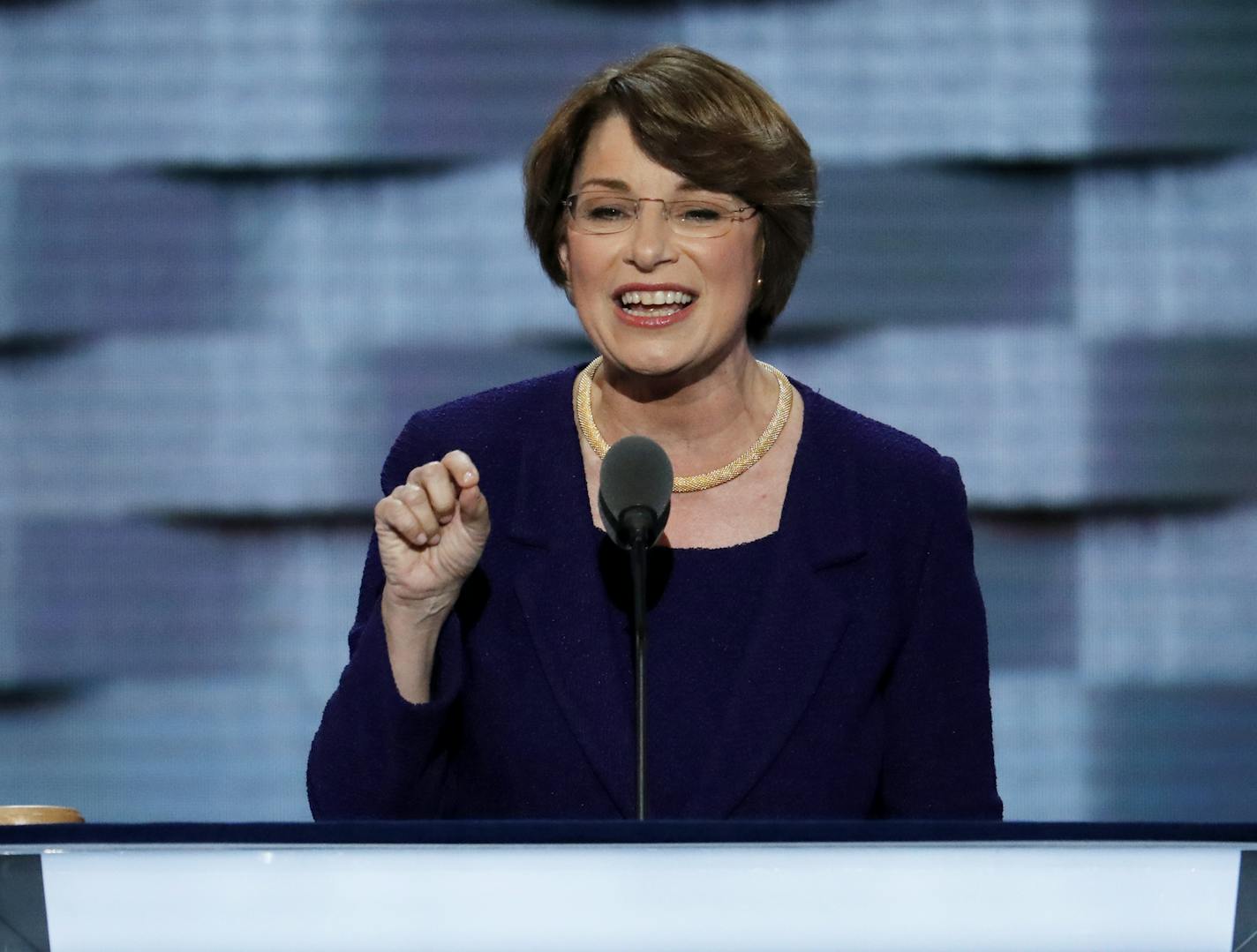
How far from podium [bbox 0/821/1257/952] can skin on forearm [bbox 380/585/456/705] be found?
53 centimetres

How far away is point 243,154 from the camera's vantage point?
115 inches

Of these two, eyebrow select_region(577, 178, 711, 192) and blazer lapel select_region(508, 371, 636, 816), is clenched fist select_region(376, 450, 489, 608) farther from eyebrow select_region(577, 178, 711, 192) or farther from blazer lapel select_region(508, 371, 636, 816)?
eyebrow select_region(577, 178, 711, 192)

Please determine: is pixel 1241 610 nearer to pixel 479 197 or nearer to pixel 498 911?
pixel 479 197

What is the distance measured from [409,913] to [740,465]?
3.14 ft

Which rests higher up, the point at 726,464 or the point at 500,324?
the point at 500,324

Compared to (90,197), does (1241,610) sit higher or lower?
lower

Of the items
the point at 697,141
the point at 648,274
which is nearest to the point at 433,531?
the point at 648,274

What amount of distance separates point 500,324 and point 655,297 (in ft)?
3.54

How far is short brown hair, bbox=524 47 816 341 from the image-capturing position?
1854 millimetres

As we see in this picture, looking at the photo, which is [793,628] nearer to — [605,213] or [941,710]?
[941,710]

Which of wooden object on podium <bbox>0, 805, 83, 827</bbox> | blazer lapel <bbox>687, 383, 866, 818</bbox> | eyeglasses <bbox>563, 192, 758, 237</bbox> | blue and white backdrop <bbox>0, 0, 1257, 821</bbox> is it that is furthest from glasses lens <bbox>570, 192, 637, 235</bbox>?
blue and white backdrop <bbox>0, 0, 1257, 821</bbox>

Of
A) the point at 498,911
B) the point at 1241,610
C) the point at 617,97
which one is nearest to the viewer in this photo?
the point at 498,911

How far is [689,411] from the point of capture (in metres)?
1.98

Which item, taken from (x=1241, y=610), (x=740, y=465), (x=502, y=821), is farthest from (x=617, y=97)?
(x=1241, y=610)
